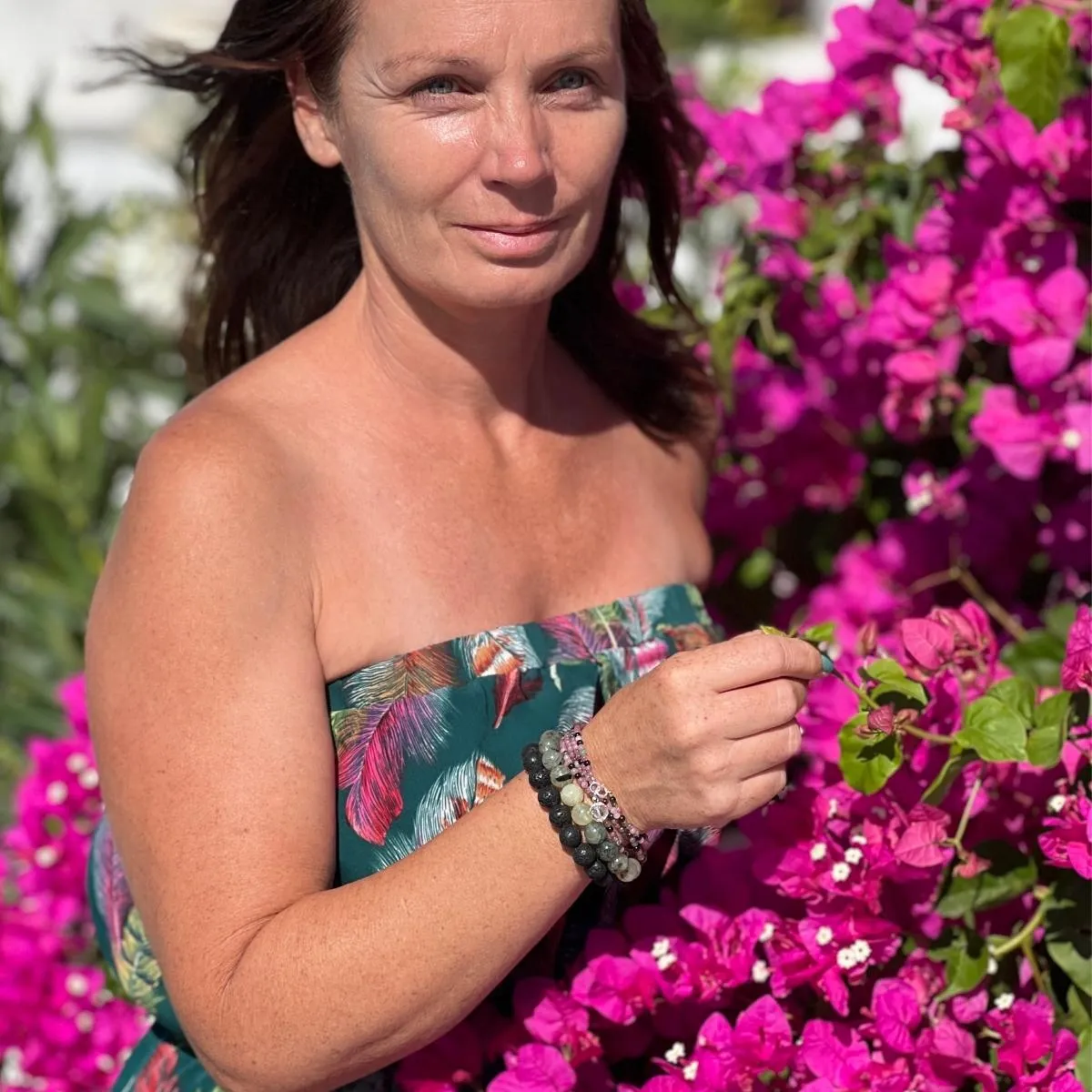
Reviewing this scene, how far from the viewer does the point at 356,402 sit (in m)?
1.76

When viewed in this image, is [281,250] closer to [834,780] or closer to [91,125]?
[834,780]

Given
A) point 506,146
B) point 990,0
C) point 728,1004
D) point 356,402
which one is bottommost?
point 728,1004

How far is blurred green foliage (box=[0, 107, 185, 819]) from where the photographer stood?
11.0 ft

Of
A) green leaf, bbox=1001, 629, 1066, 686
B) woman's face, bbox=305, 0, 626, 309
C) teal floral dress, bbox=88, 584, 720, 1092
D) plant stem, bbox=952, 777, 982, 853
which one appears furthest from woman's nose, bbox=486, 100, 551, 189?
green leaf, bbox=1001, 629, 1066, 686

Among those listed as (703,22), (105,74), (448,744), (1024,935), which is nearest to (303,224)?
(448,744)

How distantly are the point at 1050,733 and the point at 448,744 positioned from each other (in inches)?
22.0

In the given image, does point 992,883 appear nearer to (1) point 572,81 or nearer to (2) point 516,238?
(2) point 516,238

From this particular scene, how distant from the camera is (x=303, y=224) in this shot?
6.68 ft

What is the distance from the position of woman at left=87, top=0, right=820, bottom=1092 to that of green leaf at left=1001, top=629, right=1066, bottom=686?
0.36 m

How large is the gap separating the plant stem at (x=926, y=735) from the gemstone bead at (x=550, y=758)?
29cm

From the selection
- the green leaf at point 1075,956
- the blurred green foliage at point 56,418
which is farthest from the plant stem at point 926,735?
the blurred green foliage at point 56,418

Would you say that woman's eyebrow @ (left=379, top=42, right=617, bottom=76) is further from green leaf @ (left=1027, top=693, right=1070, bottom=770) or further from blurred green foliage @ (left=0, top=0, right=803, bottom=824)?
blurred green foliage @ (left=0, top=0, right=803, bottom=824)

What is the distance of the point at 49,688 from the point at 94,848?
57.4 inches

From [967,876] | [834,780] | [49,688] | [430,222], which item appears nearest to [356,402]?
[430,222]
